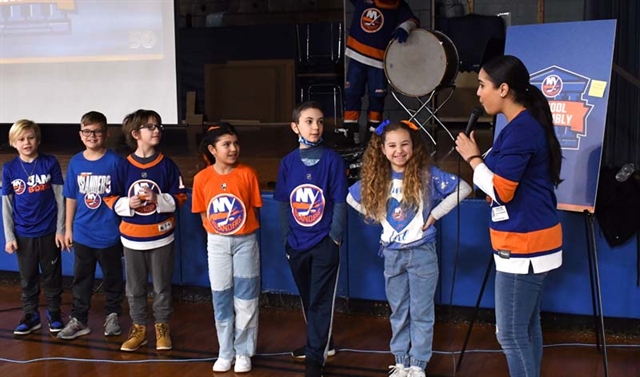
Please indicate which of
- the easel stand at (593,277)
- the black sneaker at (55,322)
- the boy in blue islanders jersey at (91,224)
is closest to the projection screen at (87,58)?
the boy in blue islanders jersey at (91,224)

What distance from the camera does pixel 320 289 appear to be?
Result: 3420mm

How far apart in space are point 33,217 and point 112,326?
71 centimetres

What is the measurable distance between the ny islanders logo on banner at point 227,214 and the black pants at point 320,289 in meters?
0.30

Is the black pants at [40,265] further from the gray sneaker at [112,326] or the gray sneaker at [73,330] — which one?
the gray sneaker at [112,326]

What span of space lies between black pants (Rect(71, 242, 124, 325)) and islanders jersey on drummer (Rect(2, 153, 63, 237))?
0.78ft

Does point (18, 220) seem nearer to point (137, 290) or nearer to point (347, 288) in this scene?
point (137, 290)

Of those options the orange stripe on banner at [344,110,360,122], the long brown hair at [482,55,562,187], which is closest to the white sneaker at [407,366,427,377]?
the long brown hair at [482,55,562,187]

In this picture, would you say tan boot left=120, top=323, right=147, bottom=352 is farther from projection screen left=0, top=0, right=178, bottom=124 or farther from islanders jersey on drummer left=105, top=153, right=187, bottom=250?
projection screen left=0, top=0, right=178, bottom=124

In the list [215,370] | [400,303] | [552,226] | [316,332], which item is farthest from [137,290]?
[552,226]

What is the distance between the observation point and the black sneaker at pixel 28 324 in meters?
4.13

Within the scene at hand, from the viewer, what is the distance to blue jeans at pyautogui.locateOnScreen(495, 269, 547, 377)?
2684 mm

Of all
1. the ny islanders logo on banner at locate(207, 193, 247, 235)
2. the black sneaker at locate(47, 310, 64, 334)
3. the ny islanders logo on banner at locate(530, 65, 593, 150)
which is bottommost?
the black sneaker at locate(47, 310, 64, 334)

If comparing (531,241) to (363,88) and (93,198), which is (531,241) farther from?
(363,88)

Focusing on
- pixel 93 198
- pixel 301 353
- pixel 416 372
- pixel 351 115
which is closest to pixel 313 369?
pixel 301 353
